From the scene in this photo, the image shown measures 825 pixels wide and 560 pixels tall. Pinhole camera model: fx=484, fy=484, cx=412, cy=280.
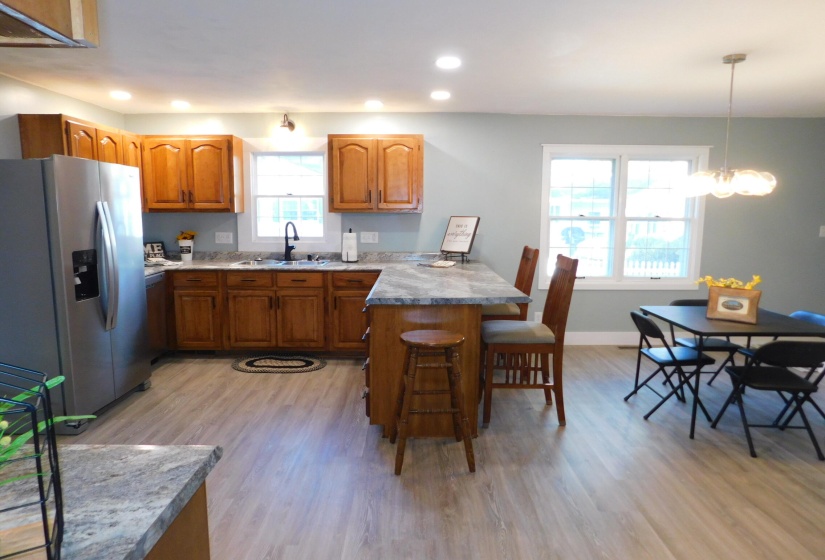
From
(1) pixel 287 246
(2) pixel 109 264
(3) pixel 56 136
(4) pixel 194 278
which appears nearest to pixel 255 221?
(1) pixel 287 246

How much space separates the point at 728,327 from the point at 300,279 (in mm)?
3338

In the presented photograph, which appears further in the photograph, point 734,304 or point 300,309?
point 300,309

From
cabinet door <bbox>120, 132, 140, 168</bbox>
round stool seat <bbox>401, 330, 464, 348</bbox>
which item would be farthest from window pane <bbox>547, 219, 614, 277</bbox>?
cabinet door <bbox>120, 132, 140, 168</bbox>

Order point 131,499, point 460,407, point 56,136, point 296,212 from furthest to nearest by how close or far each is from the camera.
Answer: point 296,212
point 56,136
point 460,407
point 131,499

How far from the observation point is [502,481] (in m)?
2.49

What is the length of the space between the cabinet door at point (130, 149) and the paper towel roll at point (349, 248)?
6.78 feet

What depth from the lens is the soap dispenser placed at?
15.8 feet

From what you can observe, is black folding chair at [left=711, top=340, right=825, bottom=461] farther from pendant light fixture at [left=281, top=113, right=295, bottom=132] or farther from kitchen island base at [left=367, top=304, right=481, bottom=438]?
pendant light fixture at [left=281, top=113, right=295, bottom=132]

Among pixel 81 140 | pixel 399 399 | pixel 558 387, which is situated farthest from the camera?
pixel 81 140

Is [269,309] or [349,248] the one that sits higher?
[349,248]

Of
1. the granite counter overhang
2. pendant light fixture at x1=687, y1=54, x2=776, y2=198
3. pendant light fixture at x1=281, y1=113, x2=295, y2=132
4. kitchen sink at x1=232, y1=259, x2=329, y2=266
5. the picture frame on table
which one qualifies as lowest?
the picture frame on table

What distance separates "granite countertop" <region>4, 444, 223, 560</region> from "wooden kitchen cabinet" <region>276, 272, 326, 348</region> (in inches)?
136

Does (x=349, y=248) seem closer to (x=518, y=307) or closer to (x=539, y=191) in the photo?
(x=518, y=307)

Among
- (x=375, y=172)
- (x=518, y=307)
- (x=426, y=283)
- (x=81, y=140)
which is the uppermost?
(x=81, y=140)
